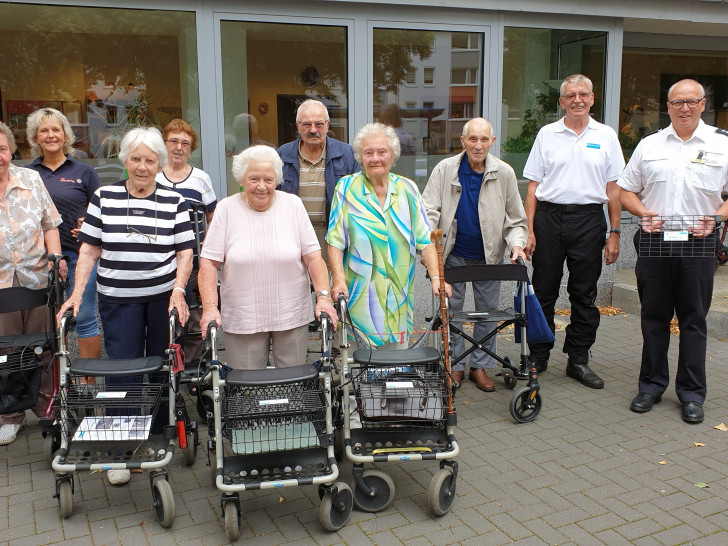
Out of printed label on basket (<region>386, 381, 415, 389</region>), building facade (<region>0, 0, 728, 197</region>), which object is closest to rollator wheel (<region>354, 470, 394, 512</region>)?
printed label on basket (<region>386, 381, 415, 389</region>)

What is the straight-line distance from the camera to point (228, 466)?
3566 mm

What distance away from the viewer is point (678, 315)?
5.11 m

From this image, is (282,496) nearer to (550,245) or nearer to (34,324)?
(34,324)

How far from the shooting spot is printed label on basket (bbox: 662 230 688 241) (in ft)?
15.5

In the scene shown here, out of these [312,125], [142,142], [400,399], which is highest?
[312,125]

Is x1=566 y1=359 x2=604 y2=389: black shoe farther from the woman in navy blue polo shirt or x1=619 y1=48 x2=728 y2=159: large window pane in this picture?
x1=619 y1=48 x2=728 y2=159: large window pane

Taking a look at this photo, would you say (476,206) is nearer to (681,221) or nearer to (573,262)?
(573,262)

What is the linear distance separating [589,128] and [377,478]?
332 cm

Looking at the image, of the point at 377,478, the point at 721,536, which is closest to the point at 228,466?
the point at 377,478

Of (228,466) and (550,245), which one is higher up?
(550,245)

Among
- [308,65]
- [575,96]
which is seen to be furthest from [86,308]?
[575,96]

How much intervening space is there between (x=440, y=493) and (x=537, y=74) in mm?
5857

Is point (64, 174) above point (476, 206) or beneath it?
above

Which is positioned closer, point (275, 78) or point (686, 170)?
point (686, 170)
